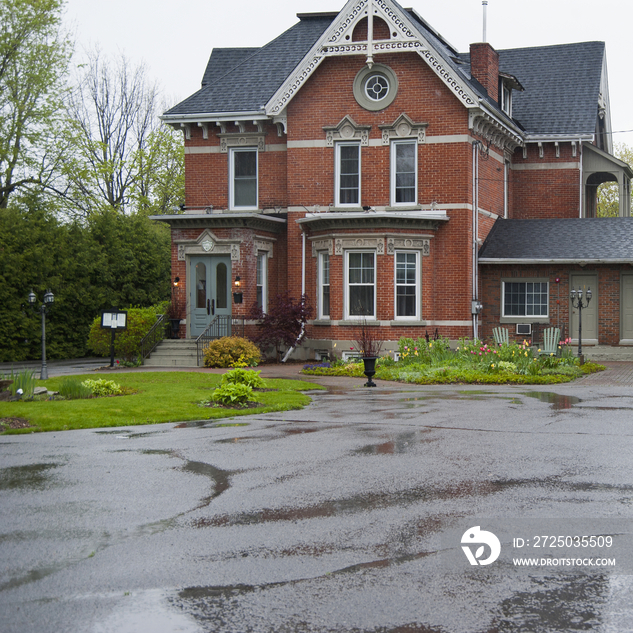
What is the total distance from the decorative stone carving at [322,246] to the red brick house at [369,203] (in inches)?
2.2

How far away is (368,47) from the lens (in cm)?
2569

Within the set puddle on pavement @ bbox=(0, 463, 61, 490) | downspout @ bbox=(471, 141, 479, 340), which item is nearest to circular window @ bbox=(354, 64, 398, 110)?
downspout @ bbox=(471, 141, 479, 340)

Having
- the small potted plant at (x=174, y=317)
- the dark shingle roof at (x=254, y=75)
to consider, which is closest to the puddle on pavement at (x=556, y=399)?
the small potted plant at (x=174, y=317)

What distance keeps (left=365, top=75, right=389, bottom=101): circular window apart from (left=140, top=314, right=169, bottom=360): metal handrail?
30.6 feet

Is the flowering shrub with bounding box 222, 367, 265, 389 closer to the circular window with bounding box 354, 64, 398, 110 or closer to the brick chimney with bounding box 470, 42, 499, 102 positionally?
the circular window with bounding box 354, 64, 398, 110

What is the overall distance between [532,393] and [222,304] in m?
12.4

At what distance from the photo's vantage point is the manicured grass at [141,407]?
13273 mm

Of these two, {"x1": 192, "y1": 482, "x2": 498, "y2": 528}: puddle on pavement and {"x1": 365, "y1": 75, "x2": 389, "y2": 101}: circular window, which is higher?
{"x1": 365, "y1": 75, "x2": 389, "y2": 101}: circular window

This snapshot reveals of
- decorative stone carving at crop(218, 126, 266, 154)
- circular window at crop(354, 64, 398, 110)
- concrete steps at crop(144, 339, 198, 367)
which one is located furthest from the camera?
decorative stone carving at crop(218, 126, 266, 154)

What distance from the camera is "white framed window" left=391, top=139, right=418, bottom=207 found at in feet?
86.2

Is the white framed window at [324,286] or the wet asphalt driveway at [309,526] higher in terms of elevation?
the white framed window at [324,286]

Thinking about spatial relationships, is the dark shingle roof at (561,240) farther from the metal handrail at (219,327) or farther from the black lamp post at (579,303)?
the metal handrail at (219,327)

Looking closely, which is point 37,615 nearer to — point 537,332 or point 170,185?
point 537,332

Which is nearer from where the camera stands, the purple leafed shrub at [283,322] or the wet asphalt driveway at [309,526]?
the wet asphalt driveway at [309,526]
